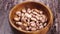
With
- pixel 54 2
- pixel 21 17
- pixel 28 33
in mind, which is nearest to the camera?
pixel 28 33

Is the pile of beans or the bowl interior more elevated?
the bowl interior

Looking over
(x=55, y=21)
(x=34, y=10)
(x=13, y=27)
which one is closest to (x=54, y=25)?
(x=55, y=21)

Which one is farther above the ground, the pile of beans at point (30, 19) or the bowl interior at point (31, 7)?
the bowl interior at point (31, 7)

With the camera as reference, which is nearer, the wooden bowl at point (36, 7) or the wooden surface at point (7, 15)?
the wooden bowl at point (36, 7)

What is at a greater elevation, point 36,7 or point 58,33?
point 36,7

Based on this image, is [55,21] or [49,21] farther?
[55,21]

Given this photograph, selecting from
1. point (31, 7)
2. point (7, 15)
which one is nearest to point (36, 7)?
point (31, 7)

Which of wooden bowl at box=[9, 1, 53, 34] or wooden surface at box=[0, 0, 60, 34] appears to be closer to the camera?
wooden bowl at box=[9, 1, 53, 34]

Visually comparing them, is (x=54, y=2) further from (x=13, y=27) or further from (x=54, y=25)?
(x=13, y=27)
